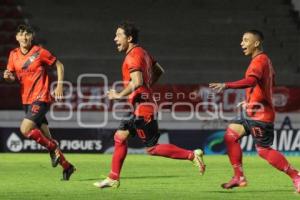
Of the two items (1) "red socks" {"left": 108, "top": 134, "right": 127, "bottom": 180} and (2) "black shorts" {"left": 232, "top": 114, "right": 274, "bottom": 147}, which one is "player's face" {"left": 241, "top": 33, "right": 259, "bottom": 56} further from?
(1) "red socks" {"left": 108, "top": 134, "right": 127, "bottom": 180}

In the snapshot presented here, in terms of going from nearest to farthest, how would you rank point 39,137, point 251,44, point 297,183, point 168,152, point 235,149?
point 297,183, point 251,44, point 235,149, point 168,152, point 39,137

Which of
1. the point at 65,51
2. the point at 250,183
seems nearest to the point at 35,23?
the point at 65,51

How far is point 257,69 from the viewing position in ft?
30.1

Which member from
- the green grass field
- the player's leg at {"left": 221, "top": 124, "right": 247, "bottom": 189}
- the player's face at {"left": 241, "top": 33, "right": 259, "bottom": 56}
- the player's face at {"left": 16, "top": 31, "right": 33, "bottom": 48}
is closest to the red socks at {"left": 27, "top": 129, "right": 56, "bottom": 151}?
the green grass field

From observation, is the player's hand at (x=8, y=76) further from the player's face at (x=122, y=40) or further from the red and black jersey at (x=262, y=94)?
the red and black jersey at (x=262, y=94)

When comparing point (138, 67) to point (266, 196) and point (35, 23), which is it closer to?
point (266, 196)

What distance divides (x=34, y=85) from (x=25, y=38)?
60 centimetres

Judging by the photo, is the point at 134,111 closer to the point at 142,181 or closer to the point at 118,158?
the point at 118,158

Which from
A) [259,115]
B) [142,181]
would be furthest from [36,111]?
[259,115]

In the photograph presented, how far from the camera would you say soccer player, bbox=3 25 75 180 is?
429 inches

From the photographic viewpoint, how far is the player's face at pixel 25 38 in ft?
36.0

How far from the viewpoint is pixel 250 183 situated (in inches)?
422

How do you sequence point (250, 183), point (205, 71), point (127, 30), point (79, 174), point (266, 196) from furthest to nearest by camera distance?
point (205, 71), point (79, 174), point (250, 183), point (127, 30), point (266, 196)

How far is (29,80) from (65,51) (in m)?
11.5
